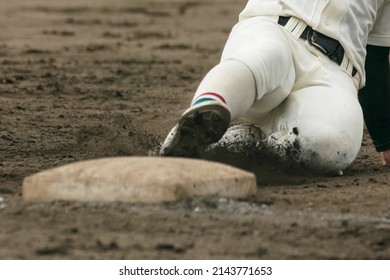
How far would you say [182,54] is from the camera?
10.6 meters

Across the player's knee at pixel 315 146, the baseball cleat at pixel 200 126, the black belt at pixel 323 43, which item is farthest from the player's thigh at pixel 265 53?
the baseball cleat at pixel 200 126

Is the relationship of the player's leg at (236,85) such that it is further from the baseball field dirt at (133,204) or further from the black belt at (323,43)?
the baseball field dirt at (133,204)

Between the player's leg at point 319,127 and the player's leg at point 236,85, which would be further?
the player's leg at point 319,127

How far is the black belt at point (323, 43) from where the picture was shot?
511 cm

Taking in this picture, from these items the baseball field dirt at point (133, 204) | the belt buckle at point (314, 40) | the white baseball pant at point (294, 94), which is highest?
the belt buckle at point (314, 40)

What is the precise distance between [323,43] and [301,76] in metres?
0.19

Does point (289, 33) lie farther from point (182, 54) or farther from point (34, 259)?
point (182, 54)

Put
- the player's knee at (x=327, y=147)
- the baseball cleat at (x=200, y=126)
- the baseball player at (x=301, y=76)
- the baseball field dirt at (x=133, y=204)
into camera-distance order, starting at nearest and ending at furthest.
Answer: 1. the baseball field dirt at (x=133, y=204)
2. the baseball cleat at (x=200, y=126)
3. the baseball player at (x=301, y=76)
4. the player's knee at (x=327, y=147)

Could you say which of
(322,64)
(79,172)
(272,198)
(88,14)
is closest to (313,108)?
(322,64)

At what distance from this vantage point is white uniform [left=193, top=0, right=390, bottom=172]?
4.77 metres

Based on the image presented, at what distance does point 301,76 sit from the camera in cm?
506

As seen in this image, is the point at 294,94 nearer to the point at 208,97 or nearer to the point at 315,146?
the point at 315,146

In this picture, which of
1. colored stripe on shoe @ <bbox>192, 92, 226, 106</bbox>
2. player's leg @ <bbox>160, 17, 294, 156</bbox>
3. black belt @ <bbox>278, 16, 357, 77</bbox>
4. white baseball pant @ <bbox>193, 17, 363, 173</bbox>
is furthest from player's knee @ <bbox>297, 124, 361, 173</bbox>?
colored stripe on shoe @ <bbox>192, 92, 226, 106</bbox>
